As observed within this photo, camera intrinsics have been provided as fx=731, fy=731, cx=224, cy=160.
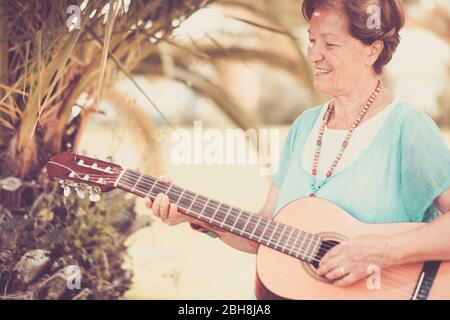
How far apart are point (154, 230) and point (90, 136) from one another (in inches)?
20.1

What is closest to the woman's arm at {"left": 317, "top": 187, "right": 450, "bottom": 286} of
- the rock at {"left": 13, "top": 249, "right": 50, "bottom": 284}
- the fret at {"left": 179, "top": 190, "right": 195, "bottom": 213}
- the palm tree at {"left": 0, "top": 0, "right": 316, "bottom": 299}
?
the fret at {"left": 179, "top": 190, "right": 195, "bottom": 213}

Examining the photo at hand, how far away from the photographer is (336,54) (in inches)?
71.3

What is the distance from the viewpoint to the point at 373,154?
69.4 inches

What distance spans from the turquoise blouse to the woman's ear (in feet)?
0.43

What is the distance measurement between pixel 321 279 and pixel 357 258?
10cm

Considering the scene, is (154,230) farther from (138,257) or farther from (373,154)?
(373,154)

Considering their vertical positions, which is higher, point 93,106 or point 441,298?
point 93,106

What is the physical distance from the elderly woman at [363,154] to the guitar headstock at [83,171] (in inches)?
4.4

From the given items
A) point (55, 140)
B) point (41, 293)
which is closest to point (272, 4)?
point (55, 140)

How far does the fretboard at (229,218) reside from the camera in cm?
177

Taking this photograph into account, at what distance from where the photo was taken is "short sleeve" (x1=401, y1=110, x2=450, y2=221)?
1.69 m

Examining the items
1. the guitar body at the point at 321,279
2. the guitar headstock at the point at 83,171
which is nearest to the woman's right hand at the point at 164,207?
the guitar headstock at the point at 83,171

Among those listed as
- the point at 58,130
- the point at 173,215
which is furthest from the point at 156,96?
the point at 173,215

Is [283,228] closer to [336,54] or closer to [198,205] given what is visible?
[198,205]
